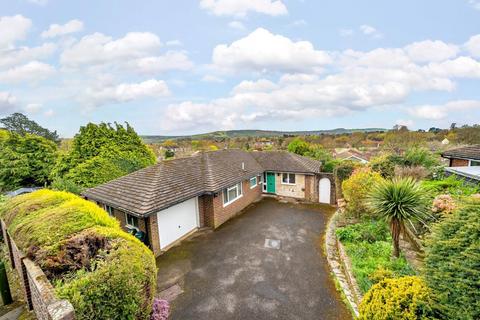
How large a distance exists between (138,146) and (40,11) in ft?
37.5

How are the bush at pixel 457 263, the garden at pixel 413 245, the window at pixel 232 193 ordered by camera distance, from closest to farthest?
the bush at pixel 457 263 → the garden at pixel 413 245 → the window at pixel 232 193

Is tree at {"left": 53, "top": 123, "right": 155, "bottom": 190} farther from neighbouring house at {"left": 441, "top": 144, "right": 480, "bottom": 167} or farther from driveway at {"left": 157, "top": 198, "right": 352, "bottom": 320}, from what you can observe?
neighbouring house at {"left": 441, "top": 144, "right": 480, "bottom": 167}

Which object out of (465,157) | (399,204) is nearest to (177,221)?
(399,204)

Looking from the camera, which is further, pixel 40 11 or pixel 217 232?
pixel 217 232

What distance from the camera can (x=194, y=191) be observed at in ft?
37.8

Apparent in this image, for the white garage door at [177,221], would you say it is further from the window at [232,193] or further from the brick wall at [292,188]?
the brick wall at [292,188]

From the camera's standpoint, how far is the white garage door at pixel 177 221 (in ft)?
32.9

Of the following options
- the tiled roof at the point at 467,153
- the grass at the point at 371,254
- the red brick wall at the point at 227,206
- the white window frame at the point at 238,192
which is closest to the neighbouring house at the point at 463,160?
the tiled roof at the point at 467,153

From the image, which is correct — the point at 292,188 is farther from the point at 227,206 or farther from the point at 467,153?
the point at 467,153

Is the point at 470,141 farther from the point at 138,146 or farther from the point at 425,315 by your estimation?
the point at 138,146

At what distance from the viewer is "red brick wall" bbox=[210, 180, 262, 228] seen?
40.1ft

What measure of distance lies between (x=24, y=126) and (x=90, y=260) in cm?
6836

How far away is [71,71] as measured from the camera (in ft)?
43.5

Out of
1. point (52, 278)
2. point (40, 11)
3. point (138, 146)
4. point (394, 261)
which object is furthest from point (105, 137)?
point (394, 261)
